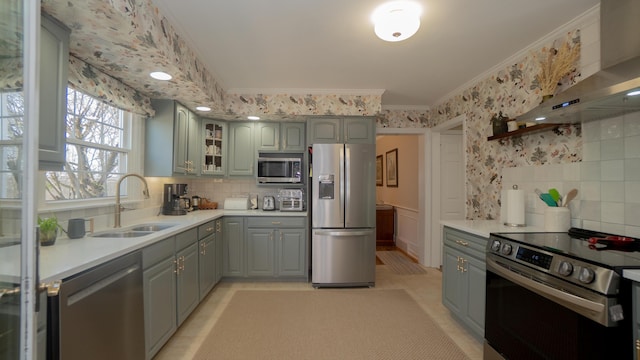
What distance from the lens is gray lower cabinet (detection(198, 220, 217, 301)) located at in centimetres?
288

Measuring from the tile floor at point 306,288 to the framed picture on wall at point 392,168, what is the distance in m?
2.16

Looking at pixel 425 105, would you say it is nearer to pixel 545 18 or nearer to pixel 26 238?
pixel 545 18

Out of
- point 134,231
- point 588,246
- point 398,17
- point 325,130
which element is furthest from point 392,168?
point 134,231

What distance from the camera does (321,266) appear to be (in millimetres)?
3471

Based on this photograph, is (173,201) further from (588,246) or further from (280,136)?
(588,246)

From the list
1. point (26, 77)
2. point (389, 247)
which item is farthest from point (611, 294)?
point (389, 247)

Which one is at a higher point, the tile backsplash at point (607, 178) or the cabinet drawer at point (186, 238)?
the tile backsplash at point (607, 178)

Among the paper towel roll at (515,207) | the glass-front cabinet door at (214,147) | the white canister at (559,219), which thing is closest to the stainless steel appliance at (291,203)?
the glass-front cabinet door at (214,147)

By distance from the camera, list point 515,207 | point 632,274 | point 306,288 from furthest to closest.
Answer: point 306,288 < point 515,207 < point 632,274

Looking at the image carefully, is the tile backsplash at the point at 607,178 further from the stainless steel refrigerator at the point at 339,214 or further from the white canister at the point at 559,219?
the stainless steel refrigerator at the point at 339,214

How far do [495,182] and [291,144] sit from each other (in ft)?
8.13

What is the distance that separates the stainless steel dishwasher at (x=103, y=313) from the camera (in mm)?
1234

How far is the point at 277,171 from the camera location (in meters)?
3.91

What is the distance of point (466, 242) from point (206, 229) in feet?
8.23
